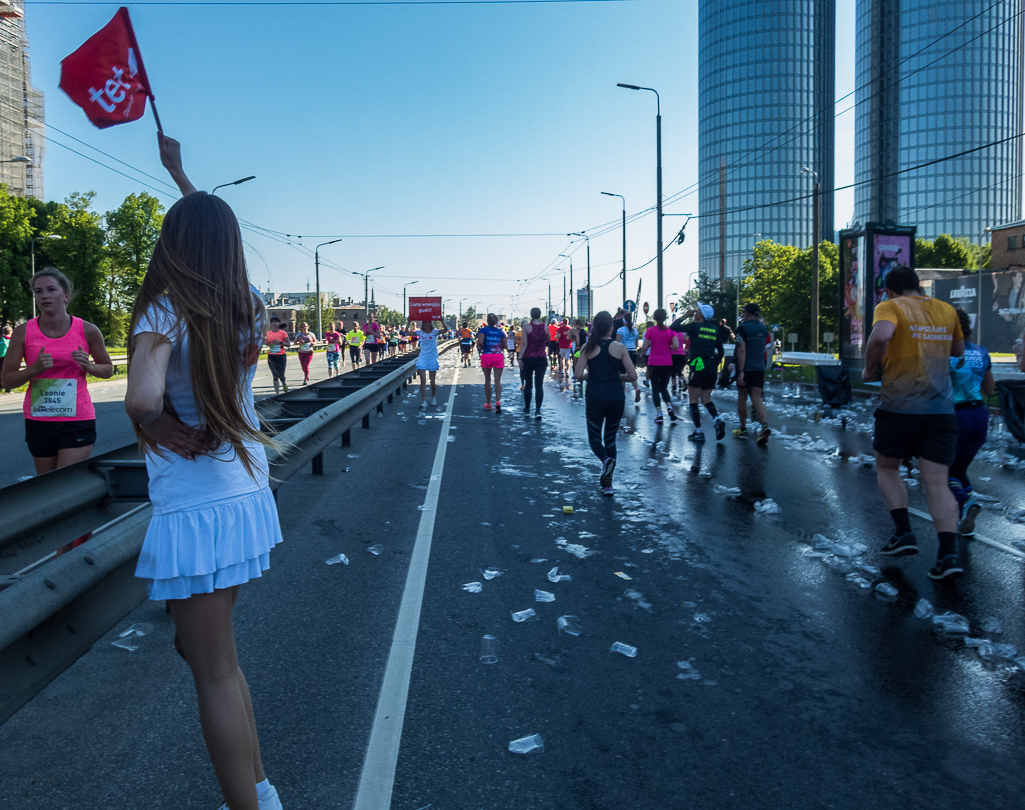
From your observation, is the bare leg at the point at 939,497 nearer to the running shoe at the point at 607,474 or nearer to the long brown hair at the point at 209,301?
the running shoe at the point at 607,474

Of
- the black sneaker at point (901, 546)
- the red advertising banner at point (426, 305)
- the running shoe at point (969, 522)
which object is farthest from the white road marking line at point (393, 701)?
the red advertising banner at point (426, 305)

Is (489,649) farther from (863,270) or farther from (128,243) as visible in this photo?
(128,243)

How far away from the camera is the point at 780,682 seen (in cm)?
374

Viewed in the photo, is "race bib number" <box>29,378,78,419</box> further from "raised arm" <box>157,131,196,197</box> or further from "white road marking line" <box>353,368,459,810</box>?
"raised arm" <box>157,131,196,197</box>

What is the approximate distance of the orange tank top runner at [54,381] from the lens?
5.45 m

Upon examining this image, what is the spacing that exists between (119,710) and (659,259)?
2929cm

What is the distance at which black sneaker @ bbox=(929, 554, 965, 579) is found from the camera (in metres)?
5.14

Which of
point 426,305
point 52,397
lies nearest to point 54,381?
point 52,397

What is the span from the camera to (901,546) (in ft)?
18.5

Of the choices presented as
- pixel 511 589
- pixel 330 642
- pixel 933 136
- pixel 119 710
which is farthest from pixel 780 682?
pixel 933 136

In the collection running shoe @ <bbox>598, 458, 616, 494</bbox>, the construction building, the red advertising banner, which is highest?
the construction building

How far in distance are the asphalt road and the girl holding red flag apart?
76 centimetres

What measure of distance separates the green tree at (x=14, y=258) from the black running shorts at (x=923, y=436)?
203 feet

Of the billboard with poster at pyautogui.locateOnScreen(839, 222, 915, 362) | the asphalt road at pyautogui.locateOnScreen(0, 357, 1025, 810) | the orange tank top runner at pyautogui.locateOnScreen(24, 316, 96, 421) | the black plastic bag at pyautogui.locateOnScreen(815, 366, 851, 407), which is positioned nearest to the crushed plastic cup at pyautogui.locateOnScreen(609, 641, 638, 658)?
the asphalt road at pyautogui.locateOnScreen(0, 357, 1025, 810)
